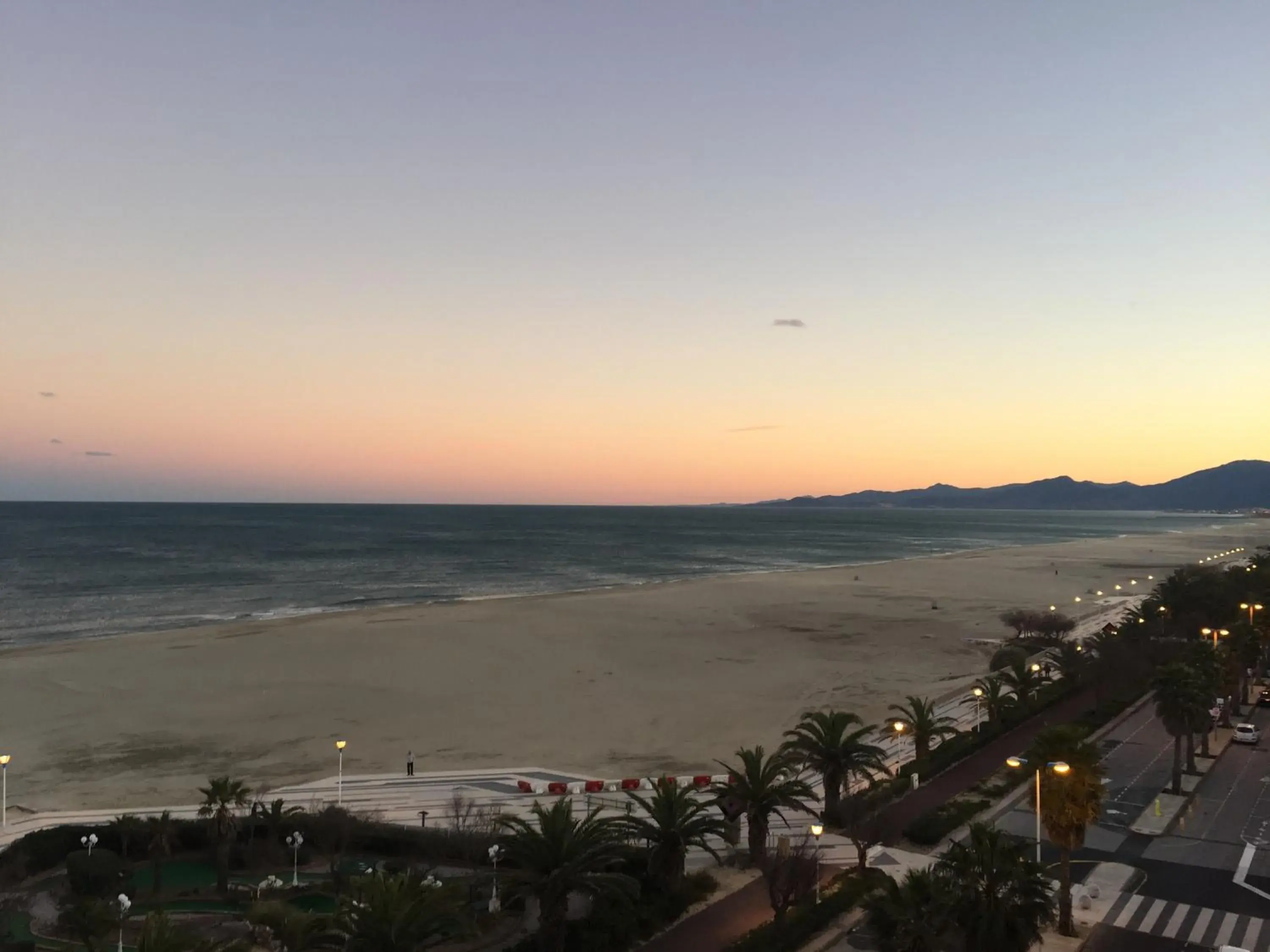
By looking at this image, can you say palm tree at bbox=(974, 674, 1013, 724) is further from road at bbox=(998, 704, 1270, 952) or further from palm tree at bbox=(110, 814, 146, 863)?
palm tree at bbox=(110, 814, 146, 863)

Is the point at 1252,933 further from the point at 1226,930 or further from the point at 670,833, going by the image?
the point at 670,833

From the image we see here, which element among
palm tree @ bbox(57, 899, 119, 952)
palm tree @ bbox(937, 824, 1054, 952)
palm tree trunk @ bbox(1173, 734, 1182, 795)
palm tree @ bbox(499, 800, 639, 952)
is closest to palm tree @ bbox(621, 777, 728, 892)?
palm tree @ bbox(499, 800, 639, 952)

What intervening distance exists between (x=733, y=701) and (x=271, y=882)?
2504 centimetres

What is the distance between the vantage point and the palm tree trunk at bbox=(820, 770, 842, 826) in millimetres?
22719

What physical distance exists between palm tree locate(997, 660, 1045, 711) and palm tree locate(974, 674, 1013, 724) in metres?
0.73

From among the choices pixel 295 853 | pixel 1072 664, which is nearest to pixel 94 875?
pixel 295 853

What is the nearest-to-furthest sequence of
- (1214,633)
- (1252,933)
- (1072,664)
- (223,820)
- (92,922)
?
(92,922) → (1252,933) → (223,820) → (1072,664) → (1214,633)

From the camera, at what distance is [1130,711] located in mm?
34938

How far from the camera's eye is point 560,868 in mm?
15562

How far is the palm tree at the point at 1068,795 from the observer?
1698 centimetres

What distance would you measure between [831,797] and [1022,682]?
52.4 feet

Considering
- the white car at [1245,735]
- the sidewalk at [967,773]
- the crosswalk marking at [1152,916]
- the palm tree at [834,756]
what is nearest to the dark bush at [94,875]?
the palm tree at [834,756]

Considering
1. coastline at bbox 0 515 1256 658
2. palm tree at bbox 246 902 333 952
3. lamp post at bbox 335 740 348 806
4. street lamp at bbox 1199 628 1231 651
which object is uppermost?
street lamp at bbox 1199 628 1231 651

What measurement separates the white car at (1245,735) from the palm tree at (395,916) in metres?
30.3
